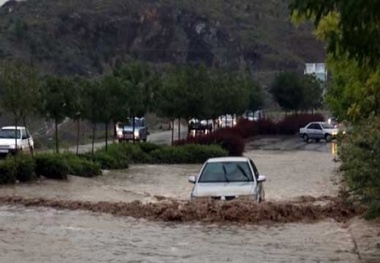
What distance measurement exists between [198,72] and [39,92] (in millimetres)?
21162

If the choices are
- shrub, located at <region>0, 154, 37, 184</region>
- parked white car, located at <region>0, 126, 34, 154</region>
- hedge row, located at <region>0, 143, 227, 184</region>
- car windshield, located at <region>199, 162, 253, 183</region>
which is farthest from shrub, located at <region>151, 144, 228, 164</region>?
car windshield, located at <region>199, 162, 253, 183</region>

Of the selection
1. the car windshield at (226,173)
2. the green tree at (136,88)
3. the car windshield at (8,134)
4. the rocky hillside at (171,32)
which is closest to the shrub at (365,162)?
the car windshield at (226,173)

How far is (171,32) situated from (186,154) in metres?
93.6

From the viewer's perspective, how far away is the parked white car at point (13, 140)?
42188 mm

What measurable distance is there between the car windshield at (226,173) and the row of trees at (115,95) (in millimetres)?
15585

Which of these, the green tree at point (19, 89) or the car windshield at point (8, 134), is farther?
the car windshield at point (8, 134)

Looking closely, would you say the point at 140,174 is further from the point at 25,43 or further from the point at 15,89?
the point at 25,43

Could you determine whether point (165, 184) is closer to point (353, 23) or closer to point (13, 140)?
point (13, 140)

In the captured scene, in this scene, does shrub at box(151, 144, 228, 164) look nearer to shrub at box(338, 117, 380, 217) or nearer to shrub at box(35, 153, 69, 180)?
shrub at box(35, 153, 69, 180)

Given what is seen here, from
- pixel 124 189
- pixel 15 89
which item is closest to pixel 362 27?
pixel 124 189

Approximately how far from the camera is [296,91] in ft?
296

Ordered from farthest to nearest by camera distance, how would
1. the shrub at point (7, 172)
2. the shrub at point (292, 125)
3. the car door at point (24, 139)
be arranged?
the shrub at point (292, 125)
the car door at point (24, 139)
the shrub at point (7, 172)

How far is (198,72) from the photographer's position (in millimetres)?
58219

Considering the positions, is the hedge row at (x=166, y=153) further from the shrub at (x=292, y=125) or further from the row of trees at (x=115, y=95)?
the shrub at (x=292, y=125)
